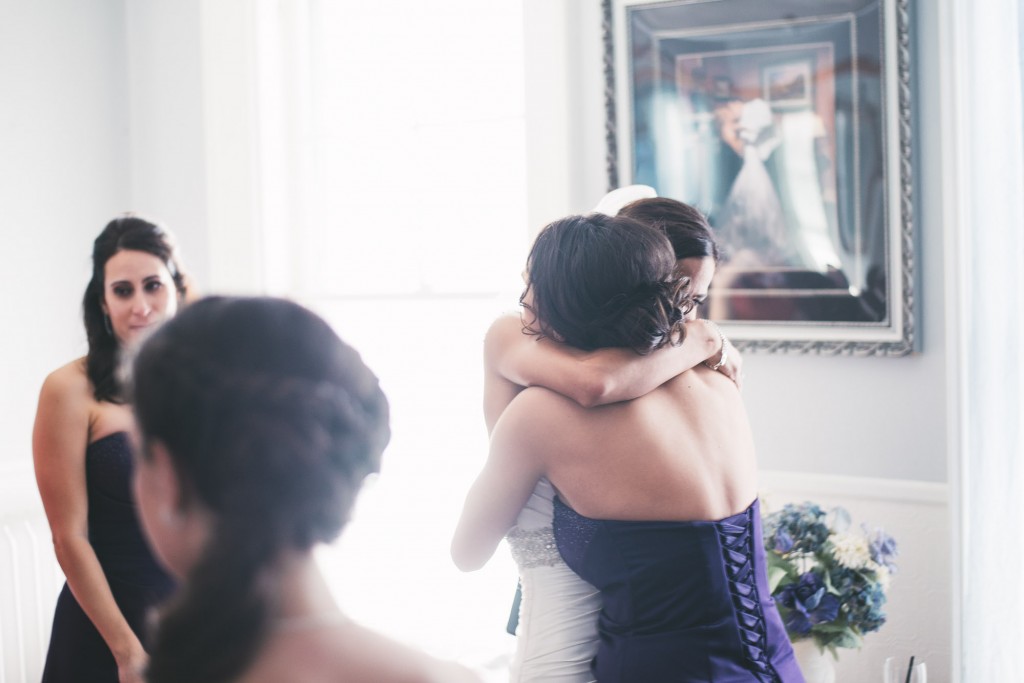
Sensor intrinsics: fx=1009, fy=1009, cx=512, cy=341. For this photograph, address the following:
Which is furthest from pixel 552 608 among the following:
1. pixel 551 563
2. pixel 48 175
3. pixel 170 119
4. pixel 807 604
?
pixel 170 119

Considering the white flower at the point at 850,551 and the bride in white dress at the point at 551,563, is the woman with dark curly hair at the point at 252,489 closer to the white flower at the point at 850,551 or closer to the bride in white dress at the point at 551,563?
the bride in white dress at the point at 551,563

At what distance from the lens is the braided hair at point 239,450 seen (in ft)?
2.34

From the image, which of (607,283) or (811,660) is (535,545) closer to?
(607,283)

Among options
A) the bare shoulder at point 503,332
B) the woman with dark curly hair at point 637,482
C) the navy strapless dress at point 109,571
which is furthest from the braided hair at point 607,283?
the navy strapless dress at point 109,571

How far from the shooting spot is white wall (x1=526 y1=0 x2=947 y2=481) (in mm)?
2396

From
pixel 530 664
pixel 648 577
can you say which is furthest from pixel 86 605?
pixel 648 577

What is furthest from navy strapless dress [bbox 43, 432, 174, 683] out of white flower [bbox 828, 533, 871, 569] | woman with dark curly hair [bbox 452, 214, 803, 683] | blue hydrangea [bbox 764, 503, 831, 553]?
Result: white flower [bbox 828, 533, 871, 569]

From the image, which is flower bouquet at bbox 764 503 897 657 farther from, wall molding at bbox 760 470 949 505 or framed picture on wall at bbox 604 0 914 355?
framed picture on wall at bbox 604 0 914 355

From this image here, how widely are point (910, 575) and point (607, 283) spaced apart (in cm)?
147

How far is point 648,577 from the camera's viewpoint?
142 cm

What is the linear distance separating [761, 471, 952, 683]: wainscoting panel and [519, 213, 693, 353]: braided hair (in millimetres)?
1144

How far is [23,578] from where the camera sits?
300cm

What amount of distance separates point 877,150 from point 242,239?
6.76ft

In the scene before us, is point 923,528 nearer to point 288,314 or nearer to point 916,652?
point 916,652
